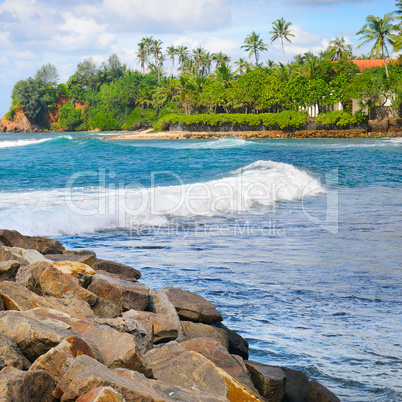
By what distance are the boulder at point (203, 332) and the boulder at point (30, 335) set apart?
1.34 meters

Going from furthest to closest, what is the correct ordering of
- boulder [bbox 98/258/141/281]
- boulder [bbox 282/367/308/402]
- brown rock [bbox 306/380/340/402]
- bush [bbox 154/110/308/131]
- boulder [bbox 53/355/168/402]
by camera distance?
bush [bbox 154/110/308/131] < boulder [bbox 98/258/141/281] < boulder [bbox 282/367/308/402] < brown rock [bbox 306/380/340/402] < boulder [bbox 53/355/168/402]

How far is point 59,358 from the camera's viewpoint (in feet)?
8.68

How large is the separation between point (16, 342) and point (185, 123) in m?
64.3

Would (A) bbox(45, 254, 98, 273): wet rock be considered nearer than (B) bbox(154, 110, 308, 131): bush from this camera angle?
Yes

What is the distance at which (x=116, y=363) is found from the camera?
2.81m

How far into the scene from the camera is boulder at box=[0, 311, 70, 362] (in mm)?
2818

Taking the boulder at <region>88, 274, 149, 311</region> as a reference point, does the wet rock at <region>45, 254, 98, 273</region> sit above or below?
above

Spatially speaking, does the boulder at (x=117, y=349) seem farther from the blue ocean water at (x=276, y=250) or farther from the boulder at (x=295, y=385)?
the blue ocean water at (x=276, y=250)

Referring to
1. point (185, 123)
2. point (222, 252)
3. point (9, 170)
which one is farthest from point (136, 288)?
point (185, 123)

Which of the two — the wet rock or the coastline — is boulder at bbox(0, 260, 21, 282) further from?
the coastline

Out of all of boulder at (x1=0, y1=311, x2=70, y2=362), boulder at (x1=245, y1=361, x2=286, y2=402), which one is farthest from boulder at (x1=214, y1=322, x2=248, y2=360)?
boulder at (x1=0, y1=311, x2=70, y2=362)

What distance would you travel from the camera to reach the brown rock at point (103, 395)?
221cm

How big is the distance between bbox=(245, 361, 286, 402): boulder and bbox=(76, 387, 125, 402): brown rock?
1271 mm

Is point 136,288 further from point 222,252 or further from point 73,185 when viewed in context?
point 73,185
